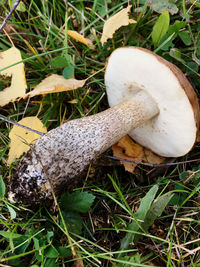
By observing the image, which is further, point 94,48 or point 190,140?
point 94,48

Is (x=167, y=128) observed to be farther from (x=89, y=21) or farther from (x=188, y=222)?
(x=89, y=21)

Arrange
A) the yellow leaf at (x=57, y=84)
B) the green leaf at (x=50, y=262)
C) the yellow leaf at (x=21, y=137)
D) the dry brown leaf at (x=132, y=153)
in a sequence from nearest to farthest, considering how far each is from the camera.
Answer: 1. the green leaf at (x=50, y=262)
2. the yellow leaf at (x=21, y=137)
3. the yellow leaf at (x=57, y=84)
4. the dry brown leaf at (x=132, y=153)

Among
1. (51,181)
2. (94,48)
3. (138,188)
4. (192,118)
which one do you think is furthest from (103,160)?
(94,48)

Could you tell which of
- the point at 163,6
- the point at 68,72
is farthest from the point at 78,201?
the point at 163,6

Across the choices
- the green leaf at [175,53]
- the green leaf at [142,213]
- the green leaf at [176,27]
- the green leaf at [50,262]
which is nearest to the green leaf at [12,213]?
the green leaf at [50,262]

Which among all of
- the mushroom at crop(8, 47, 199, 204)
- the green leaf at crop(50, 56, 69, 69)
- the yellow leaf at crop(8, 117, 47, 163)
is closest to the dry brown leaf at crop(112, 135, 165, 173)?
the mushroom at crop(8, 47, 199, 204)

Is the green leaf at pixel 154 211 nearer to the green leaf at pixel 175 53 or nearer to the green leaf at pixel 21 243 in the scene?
the green leaf at pixel 21 243

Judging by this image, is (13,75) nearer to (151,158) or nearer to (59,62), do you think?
(59,62)
